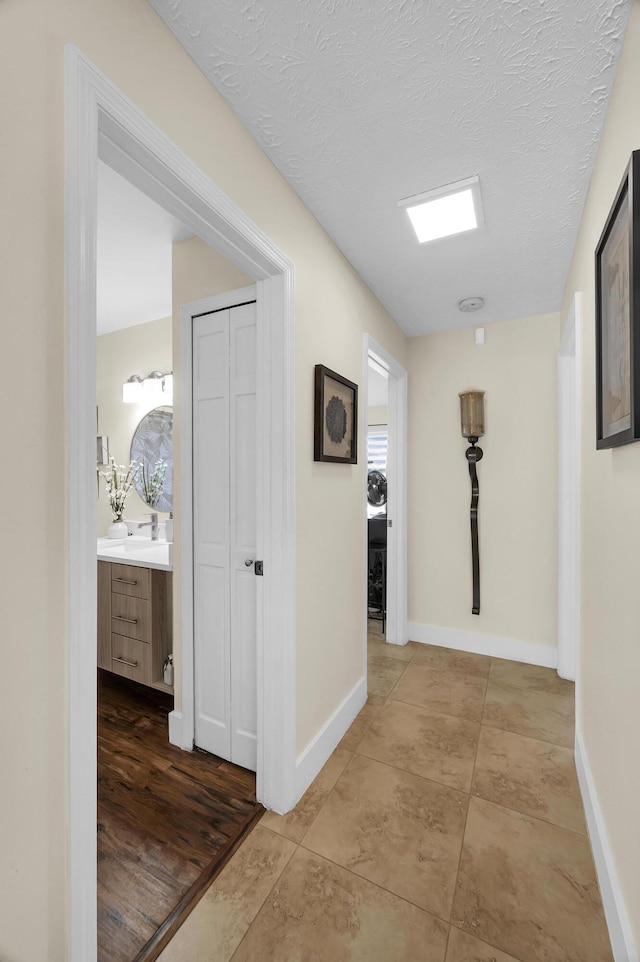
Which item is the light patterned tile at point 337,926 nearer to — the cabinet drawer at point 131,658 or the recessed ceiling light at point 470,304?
the cabinet drawer at point 131,658

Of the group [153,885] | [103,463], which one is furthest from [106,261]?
[153,885]

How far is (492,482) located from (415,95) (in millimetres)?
2370

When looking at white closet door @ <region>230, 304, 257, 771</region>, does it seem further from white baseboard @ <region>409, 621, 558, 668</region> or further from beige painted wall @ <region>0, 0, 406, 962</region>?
white baseboard @ <region>409, 621, 558, 668</region>

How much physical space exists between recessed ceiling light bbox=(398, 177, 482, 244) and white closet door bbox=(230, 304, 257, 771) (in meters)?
0.79

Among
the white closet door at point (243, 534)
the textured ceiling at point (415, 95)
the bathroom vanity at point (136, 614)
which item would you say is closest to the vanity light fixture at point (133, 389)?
the bathroom vanity at point (136, 614)

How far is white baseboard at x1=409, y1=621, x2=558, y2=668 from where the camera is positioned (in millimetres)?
→ 2887

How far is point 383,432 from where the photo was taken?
580 centimetres

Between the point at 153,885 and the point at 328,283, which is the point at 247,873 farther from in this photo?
the point at 328,283

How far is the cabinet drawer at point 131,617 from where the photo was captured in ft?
7.68

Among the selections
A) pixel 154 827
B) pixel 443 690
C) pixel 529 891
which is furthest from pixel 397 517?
pixel 154 827

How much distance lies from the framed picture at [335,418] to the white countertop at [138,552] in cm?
92

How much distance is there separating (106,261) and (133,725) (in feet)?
8.26

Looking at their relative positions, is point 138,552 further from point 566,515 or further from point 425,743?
point 566,515

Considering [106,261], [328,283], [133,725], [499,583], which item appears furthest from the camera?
[499,583]
